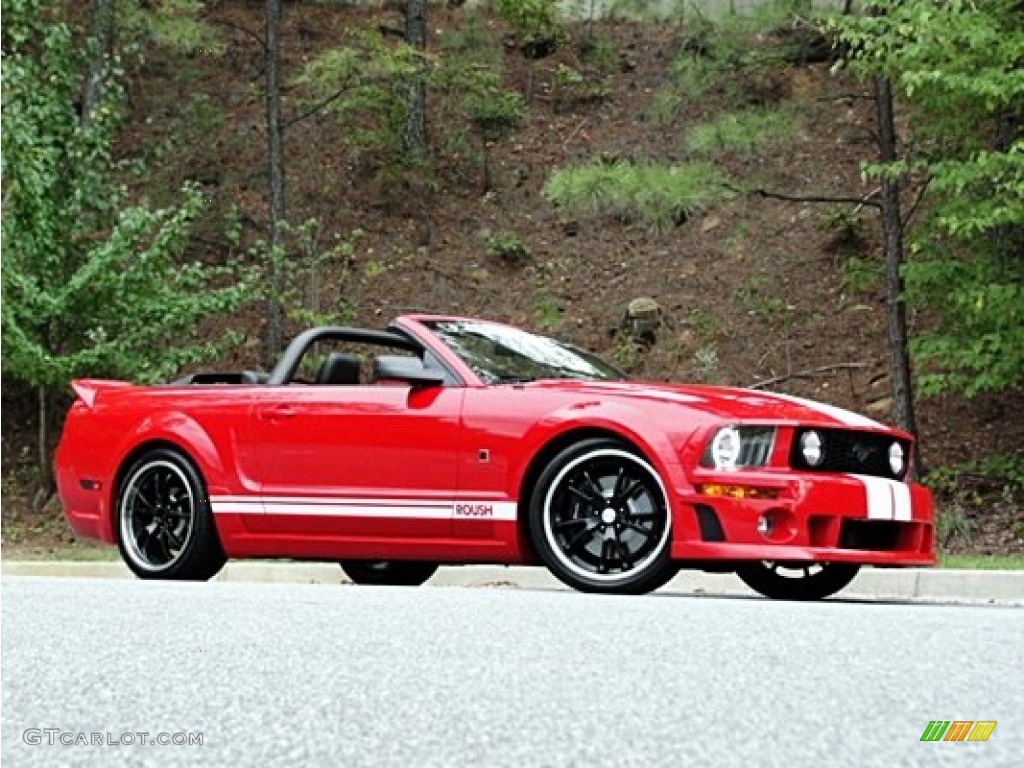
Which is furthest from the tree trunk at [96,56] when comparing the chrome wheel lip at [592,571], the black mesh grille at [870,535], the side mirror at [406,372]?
the black mesh grille at [870,535]

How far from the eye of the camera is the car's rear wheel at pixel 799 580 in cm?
969

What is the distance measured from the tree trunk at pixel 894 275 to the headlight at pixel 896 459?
371 inches

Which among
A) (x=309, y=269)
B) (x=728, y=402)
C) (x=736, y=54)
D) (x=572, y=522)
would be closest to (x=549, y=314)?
Answer: (x=309, y=269)

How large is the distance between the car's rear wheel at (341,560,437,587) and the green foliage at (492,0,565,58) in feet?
59.5

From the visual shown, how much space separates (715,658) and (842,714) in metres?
1.23

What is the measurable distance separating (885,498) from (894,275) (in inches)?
409

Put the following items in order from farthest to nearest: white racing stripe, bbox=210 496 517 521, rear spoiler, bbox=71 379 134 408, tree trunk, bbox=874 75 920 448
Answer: tree trunk, bbox=874 75 920 448
rear spoiler, bbox=71 379 134 408
white racing stripe, bbox=210 496 517 521

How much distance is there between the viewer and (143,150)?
29.1 metres

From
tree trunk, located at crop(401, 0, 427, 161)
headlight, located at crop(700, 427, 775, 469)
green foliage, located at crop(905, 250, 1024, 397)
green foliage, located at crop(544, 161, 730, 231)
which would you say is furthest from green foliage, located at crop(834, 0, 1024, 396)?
tree trunk, located at crop(401, 0, 427, 161)

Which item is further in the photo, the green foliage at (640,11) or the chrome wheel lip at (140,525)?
the green foliage at (640,11)

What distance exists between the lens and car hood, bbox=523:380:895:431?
8.70 metres

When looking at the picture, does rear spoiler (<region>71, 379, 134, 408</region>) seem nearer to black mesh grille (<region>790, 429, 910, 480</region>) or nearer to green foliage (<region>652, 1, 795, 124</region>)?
black mesh grille (<region>790, 429, 910, 480</region>)

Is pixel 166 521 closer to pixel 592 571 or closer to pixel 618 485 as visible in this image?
pixel 592 571

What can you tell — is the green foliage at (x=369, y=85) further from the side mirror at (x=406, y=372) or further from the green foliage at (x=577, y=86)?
the side mirror at (x=406, y=372)
